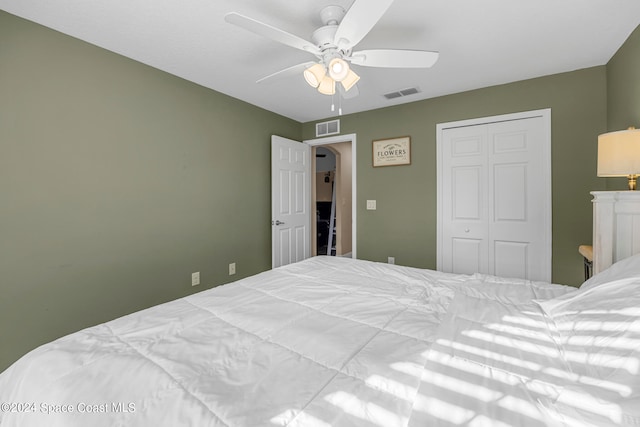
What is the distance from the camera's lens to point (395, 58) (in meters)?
1.75

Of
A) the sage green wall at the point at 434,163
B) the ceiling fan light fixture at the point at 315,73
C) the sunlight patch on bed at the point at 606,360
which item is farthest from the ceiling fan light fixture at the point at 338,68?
the sage green wall at the point at 434,163

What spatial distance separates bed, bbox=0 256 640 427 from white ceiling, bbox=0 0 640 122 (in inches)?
65.3

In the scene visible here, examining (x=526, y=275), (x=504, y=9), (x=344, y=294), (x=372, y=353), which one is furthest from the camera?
(x=526, y=275)

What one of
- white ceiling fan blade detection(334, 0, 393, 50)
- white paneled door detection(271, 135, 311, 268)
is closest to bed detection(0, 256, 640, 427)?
white ceiling fan blade detection(334, 0, 393, 50)

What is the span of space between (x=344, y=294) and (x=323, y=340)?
1.74 feet

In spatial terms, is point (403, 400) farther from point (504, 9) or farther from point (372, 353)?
point (504, 9)

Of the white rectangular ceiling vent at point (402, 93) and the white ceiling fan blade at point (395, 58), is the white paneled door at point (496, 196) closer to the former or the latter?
the white rectangular ceiling vent at point (402, 93)

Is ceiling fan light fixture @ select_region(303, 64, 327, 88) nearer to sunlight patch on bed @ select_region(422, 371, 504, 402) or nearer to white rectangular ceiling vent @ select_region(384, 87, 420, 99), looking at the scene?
white rectangular ceiling vent @ select_region(384, 87, 420, 99)

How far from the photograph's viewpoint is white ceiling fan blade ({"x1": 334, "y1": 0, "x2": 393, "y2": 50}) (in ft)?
4.18

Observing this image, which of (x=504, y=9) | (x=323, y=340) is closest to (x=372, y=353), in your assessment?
(x=323, y=340)

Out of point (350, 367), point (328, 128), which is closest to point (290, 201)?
point (328, 128)

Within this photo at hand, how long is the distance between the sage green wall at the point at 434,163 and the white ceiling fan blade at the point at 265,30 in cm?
189

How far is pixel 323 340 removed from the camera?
100 cm

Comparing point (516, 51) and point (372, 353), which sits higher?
point (516, 51)
